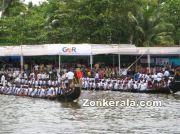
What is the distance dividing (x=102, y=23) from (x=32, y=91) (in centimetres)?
1797

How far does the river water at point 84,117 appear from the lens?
931 inches

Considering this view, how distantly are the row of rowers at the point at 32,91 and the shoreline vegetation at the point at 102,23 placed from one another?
14.8 meters

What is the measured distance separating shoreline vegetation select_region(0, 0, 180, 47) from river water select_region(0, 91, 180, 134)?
56.1ft

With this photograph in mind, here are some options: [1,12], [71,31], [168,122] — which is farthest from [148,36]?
[168,122]

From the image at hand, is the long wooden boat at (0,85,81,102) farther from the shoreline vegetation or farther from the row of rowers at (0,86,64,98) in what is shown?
the shoreline vegetation

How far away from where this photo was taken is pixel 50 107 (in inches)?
1262

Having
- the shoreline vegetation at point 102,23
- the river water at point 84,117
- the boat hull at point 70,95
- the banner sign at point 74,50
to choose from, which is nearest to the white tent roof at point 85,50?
the banner sign at point 74,50

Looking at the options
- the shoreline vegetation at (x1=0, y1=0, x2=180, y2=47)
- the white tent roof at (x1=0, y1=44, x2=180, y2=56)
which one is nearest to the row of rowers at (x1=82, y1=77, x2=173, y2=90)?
the white tent roof at (x1=0, y1=44, x2=180, y2=56)

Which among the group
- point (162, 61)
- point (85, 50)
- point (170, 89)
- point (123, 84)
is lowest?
point (170, 89)

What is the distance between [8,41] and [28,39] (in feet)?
8.90

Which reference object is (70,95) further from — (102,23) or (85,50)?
(102,23)

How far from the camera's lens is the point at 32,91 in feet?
126

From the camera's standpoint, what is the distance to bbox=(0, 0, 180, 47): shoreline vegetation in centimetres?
5300

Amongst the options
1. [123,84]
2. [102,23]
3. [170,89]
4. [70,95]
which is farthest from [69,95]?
[102,23]
